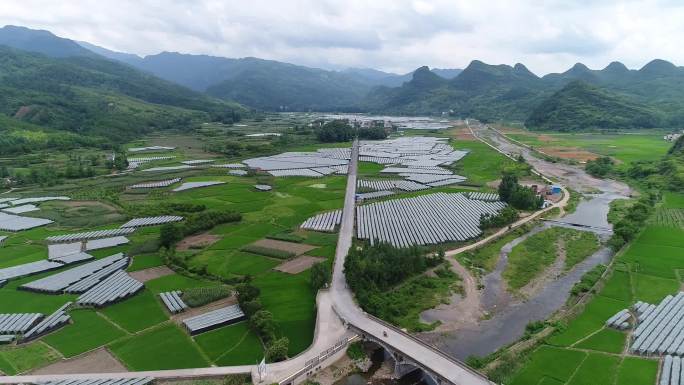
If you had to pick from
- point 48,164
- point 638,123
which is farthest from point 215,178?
point 638,123

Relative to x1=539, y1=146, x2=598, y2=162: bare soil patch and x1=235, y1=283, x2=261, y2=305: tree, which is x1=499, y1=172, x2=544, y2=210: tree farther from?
x1=539, y1=146, x2=598, y2=162: bare soil patch

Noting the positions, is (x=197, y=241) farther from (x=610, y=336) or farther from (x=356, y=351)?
(x=610, y=336)

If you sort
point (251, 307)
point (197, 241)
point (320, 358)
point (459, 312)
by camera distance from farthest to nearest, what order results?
point (197, 241), point (459, 312), point (251, 307), point (320, 358)

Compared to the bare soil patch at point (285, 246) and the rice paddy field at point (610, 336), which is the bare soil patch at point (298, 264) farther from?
the rice paddy field at point (610, 336)

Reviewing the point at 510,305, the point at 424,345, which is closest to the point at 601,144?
the point at 510,305

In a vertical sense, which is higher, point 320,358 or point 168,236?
point 168,236

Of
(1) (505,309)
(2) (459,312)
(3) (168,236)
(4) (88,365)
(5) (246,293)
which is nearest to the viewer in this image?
(4) (88,365)

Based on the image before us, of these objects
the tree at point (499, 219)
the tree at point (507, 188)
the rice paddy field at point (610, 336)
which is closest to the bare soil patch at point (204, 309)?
the rice paddy field at point (610, 336)
